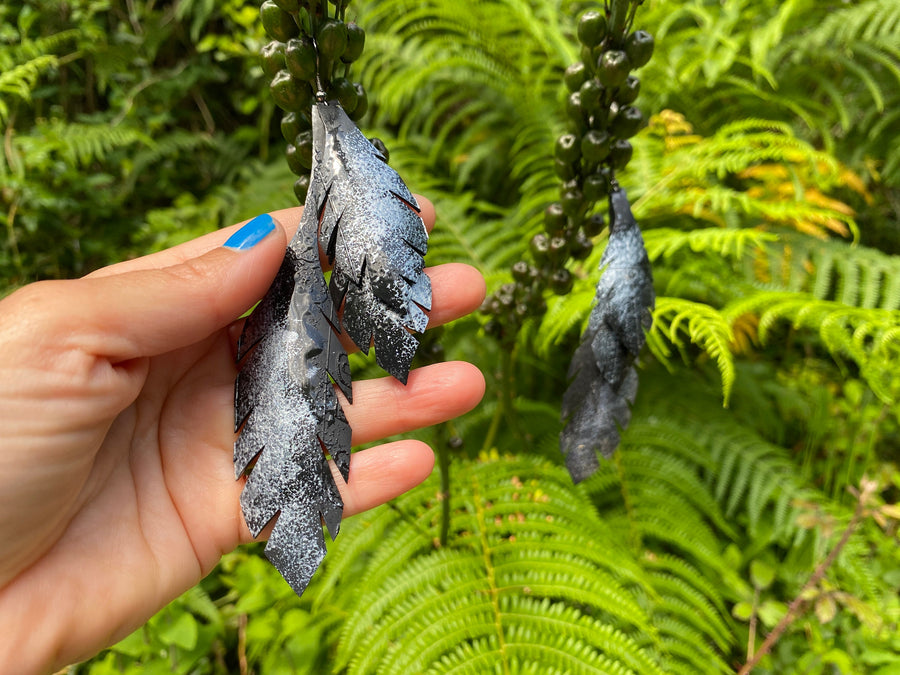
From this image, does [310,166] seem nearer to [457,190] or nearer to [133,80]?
[457,190]

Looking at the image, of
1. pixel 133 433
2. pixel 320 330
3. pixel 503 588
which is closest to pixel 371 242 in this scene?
pixel 320 330

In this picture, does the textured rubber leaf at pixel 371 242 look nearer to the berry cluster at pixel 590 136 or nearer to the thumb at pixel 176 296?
the thumb at pixel 176 296

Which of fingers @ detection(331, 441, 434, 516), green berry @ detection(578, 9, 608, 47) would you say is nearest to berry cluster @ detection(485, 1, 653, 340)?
green berry @ detection(578, 9, 608, 47)

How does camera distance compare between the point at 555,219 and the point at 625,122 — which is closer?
the point at 625,122

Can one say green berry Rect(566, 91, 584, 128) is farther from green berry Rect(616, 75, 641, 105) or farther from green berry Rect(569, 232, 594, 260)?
green berry Rect(569, 232, 594, 260)

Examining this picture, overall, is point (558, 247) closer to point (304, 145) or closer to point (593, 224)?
point (593, 224)

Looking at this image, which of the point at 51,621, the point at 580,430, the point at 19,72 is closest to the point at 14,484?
the point at 51,621
